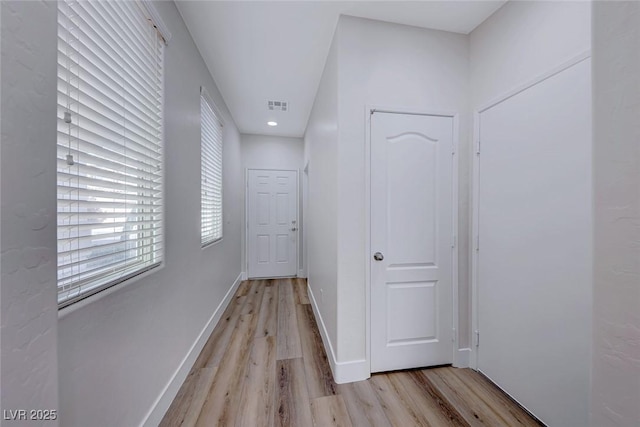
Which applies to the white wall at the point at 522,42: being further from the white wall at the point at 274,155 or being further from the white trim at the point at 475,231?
the white wall at the point at 274,155

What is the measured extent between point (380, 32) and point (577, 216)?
169 cm

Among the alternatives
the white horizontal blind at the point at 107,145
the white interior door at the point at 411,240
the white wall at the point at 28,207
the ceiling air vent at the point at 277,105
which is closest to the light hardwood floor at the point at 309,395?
the white interior door at the point at 411,240

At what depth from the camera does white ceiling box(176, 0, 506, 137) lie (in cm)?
158

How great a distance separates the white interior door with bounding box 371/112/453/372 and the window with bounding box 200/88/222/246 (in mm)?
1624

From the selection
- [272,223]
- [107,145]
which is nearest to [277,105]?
[272,223]

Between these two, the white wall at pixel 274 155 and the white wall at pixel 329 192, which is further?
the white wall at pixel 274 155

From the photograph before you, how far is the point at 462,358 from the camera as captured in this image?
1.79m

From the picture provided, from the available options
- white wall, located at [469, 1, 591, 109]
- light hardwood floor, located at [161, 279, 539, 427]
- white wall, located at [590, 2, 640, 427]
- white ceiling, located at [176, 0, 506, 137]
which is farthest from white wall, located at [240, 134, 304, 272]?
white wall, located at [590, 2, 640, 427]

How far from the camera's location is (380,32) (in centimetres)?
170

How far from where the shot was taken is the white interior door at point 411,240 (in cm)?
171

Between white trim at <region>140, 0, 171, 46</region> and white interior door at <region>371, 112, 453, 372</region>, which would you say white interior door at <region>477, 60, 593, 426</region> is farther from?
white trim at <region>140, 0, 171, 46</region>

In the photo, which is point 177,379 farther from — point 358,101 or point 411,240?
point 358,101

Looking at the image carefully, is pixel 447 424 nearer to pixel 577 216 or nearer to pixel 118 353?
pixel 577 216

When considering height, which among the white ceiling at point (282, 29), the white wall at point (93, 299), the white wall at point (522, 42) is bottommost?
the white wall at point (93, 299)
